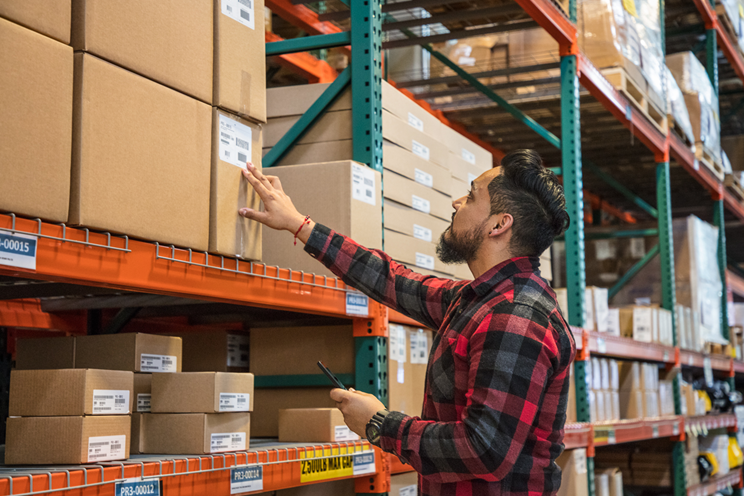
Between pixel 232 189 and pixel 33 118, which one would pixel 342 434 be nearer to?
pixel 232 189

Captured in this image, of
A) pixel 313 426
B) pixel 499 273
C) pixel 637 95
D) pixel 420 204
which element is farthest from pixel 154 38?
pixel 637 95

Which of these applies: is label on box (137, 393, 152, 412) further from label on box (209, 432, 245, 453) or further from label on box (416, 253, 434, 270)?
label on box (416, 253, 434, 270)

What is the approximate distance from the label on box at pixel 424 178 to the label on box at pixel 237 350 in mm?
874

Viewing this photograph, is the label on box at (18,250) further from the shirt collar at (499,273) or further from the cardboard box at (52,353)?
the shirt collar at (499,273)

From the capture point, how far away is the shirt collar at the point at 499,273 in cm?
195

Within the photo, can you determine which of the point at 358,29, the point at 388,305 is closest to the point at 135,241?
the point at 388,305

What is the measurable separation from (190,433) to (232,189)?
1.93 feet

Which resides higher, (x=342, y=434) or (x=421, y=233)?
(x=421, y=233)

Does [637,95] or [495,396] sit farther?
[637,95]

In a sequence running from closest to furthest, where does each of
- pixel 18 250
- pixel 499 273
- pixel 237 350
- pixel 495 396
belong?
pixel 18 250 → pixel 495 396 → pixel 499 273 → pixel 237 350

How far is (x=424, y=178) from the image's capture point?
9.96 feet

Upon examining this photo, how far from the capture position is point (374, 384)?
8.05ft

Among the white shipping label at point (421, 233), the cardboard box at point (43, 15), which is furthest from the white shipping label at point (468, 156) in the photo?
the cardboard box at point (43, 15)

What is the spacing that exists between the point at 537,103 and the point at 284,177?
9.72 feet
